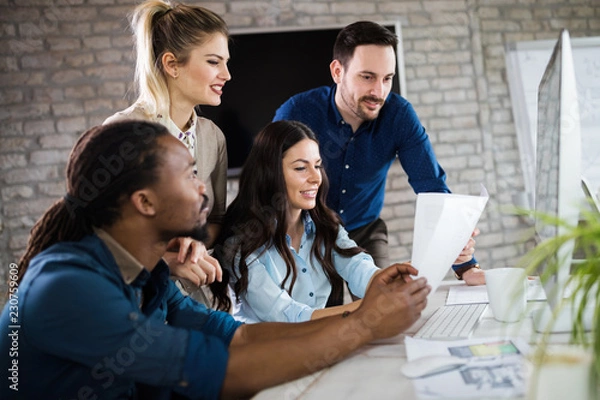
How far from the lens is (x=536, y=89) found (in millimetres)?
3826

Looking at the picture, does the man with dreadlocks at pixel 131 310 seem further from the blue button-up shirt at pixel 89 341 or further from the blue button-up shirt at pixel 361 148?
the blue button-up shirt at pixel 361 148

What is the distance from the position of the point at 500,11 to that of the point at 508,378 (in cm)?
357

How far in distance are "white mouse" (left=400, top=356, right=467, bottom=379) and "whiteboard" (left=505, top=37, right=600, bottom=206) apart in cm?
Answer: 318

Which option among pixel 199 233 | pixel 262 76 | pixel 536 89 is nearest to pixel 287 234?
pixel 199 233

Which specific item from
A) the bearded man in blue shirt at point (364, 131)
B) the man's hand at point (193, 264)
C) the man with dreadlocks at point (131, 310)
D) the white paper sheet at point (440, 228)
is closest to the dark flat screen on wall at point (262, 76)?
the bearded man in blue shirt at point (364, 131)

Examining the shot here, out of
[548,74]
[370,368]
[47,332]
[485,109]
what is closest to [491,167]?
[485,109]

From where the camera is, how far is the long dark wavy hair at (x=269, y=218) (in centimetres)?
172

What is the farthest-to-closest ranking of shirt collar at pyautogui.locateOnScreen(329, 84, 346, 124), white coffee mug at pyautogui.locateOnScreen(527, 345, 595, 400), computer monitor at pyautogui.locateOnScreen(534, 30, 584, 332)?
shirt collar at pyautogui.locateOnScreen(329, 84, 346, 124), computer monitor at pyautogui.locateOnScreen(534, 30, 584, 332), white coffee mug at pyautogui.locateOnScreen(527, 345, 595, 400)

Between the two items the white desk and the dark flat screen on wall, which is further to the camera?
the dark flat screen on wall

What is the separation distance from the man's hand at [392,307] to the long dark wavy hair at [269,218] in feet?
2.03

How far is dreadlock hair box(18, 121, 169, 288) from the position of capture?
3.35 ft

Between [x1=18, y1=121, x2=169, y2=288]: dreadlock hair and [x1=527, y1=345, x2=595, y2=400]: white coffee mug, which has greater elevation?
[x1=18, y1=121, x2=169, y2=288]: dreadlock hair

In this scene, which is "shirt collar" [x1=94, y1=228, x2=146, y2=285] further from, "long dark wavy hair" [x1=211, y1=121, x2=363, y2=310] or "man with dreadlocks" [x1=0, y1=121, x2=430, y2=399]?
"long dark wavy hair" [x1=211, y1=121, x2=363, y2=310]

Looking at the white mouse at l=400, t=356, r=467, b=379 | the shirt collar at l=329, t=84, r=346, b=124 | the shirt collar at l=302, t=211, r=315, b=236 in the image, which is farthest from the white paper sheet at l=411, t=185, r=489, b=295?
the shirt collar at l=329, t=84, r=346, b=124
